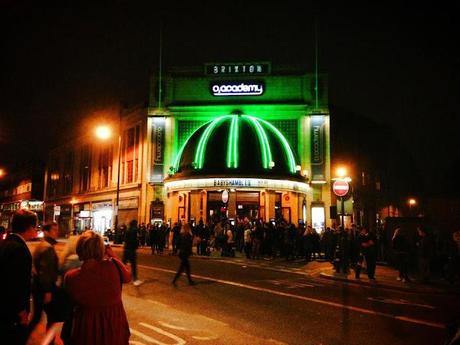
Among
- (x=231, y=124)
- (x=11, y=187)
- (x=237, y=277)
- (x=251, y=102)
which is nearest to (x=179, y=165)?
(x=231, y=124)

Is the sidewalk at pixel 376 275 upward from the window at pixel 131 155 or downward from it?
downward

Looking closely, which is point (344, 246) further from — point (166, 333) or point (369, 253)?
point (166, 333)

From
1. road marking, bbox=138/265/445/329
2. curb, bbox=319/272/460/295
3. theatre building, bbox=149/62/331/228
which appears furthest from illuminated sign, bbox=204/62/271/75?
road marking, bbox=138/265/445/329

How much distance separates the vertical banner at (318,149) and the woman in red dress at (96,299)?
34946 millimetres

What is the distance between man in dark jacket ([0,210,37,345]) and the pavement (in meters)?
2.19

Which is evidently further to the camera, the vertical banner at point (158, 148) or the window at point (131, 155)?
the window at point (131, 155)

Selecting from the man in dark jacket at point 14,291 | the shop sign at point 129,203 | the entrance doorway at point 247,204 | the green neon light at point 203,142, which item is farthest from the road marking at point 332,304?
the shop sign at point 129,203

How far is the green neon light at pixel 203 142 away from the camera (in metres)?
35.3

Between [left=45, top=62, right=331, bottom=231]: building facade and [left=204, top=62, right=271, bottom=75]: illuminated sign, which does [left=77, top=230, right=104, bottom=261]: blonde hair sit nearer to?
[left=45, top=62, right=331, bottom=231]: building facade

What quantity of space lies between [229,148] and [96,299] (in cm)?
3080

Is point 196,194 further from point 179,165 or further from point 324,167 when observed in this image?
point 324,167

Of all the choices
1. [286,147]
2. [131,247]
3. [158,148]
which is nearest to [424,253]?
[131,247]

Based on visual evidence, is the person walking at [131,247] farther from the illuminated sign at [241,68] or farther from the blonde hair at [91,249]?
the illuminated sign at [241,68]

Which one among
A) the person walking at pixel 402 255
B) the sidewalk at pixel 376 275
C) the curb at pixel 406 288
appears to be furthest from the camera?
the person walking at pixel 402 255
